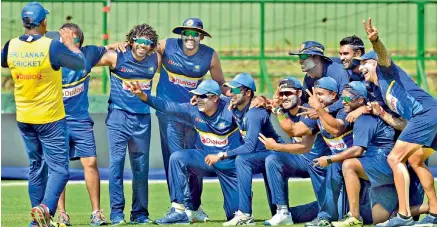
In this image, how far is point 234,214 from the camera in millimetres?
13836

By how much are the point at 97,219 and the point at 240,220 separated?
1.40m

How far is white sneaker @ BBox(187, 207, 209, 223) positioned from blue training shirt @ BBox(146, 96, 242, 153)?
633 millimetres

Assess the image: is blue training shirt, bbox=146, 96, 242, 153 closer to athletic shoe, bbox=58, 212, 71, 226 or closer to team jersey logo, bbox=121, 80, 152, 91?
team jersey logo, bbox=121, 80, 152, 91

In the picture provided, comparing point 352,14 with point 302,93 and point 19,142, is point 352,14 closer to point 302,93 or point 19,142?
point 19,142

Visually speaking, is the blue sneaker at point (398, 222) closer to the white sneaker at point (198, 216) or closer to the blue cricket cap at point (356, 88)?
the blue cricket cap at point (356, 88)

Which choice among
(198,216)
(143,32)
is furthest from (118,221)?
(143,32)

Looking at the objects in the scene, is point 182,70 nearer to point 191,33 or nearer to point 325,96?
point 191,33

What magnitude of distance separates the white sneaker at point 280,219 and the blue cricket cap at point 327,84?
1255mm

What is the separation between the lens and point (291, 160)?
1368cm

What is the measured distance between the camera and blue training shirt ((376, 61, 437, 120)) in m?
13.2

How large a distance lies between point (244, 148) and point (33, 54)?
92.3 inches

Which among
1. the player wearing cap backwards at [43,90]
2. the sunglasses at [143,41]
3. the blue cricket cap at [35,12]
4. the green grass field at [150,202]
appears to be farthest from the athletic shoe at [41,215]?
the sunglasses at [143,41]

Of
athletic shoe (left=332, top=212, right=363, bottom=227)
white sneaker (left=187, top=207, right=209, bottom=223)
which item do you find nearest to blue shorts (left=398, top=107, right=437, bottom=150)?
athletic shoe (left=332, top=212, right=363, bottom=227)

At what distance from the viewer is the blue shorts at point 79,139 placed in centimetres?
1402
